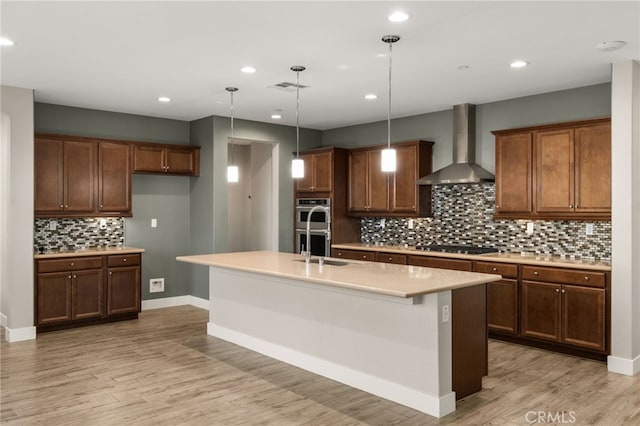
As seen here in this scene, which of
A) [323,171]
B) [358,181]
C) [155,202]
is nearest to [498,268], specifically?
[358,181]

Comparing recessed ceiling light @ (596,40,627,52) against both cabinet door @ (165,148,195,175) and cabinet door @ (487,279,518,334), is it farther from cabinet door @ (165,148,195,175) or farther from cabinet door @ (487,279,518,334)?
cabinet door @ (165,148,195,175)

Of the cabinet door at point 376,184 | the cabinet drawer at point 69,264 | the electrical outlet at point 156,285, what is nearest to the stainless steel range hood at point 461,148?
the cabinet door at point 376,184

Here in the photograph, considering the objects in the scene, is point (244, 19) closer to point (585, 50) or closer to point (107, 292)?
point (585, 50)

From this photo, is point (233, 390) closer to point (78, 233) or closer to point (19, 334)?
point (19, 334)

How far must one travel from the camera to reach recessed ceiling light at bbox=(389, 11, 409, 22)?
331 centimetres

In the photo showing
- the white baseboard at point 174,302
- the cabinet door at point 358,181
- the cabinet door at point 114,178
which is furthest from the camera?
the cabinet door at point 358,181

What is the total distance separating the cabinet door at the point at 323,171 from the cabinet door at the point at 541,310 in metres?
3.12

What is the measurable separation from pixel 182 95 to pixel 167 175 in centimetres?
163

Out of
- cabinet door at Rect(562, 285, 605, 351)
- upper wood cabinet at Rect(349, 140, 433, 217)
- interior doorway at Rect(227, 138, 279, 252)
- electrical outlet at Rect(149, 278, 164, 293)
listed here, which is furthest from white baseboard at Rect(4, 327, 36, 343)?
cabinet door at Rect(562, 285, 605, 351)

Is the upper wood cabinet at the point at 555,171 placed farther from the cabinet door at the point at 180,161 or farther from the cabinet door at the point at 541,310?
the cabinet door at the point at 180,161

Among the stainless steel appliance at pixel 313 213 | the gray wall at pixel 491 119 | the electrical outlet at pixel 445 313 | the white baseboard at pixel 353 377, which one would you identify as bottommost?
the white baseboard at pixel 353 377

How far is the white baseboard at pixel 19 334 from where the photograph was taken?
5.31 meters

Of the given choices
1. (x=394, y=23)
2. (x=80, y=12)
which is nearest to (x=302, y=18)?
(x=394, y=23)

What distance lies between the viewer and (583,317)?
472cm
